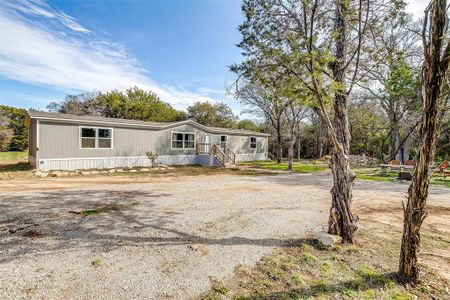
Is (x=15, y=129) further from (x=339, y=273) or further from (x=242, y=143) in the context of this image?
(x=339, y=273)

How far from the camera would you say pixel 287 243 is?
3904 millimetres

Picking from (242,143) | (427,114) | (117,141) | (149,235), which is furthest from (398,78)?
(242,143)

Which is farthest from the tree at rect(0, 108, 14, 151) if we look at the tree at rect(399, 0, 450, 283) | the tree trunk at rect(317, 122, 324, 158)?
the tree trunk at rect(317, 122, 324, 158)

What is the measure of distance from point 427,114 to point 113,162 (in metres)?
14.8

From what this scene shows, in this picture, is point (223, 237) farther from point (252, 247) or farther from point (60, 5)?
point (60, 5)

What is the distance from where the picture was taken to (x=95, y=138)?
13.6 metres

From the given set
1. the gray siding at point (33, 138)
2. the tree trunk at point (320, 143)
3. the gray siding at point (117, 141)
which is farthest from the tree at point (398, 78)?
the gray siding at point (33, 138)

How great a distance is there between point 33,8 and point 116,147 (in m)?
7.57

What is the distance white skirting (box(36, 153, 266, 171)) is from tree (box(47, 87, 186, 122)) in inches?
553

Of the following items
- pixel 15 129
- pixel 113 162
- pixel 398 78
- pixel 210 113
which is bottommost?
pixel 113 162

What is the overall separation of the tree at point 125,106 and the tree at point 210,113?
2.08 m

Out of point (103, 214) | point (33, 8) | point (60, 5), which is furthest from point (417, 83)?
point (33, 8)

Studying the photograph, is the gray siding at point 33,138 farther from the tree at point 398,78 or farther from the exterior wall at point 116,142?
the tree at point 398,78

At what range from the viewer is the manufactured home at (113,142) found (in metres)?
12.0
